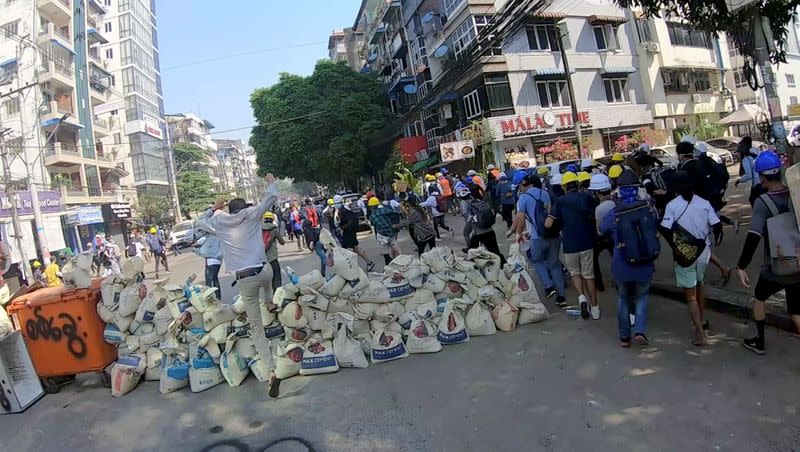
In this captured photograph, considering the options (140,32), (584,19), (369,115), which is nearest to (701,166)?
(584,19)

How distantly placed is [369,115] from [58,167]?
21830mm

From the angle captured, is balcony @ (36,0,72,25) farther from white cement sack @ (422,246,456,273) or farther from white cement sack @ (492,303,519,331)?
white cement sack @ (492,303,519,331)

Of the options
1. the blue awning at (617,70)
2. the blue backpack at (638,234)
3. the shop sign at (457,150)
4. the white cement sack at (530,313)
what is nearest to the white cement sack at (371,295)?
the white cement sack at (530,313)

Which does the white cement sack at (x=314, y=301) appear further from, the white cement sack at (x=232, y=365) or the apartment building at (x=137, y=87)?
the apartment building at (x=137, y=87)

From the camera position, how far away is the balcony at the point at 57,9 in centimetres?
3538

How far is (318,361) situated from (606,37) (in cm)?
2828

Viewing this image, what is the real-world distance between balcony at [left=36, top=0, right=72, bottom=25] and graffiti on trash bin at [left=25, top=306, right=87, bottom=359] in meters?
39.4

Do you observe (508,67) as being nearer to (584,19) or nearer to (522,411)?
(584,19)

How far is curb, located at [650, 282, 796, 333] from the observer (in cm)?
445

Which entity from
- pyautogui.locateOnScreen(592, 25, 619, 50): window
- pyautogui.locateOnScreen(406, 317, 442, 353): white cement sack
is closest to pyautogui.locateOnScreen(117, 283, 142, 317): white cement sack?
pyautogui.locateOnScreen(406, 317, 442, 353): white cement sack

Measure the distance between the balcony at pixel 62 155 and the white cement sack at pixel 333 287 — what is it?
36.1m

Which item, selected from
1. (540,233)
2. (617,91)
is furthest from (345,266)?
(617,91)

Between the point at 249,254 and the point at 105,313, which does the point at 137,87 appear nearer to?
the point at 105,313

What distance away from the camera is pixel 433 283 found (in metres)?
5.60
